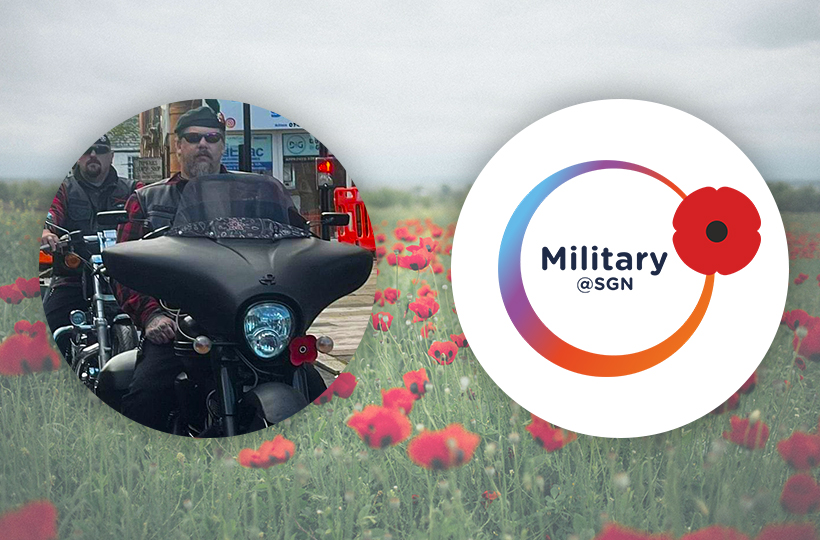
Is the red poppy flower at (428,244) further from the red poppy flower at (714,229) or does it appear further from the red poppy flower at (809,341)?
the red poppy flower at (809,341)

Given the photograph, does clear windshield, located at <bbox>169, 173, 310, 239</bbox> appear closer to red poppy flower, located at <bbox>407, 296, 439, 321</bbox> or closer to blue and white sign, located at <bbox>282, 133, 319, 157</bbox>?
blue and white sign, located at <bbox>282, 133, 319, 157</bbox>

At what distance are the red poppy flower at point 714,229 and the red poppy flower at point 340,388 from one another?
1.01 metres

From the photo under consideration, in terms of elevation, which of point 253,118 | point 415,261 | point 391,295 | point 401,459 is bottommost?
point 401,459

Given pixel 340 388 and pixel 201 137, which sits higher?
pixel 201 137

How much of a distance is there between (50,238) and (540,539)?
5.45ft

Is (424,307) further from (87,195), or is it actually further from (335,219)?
(87,195)

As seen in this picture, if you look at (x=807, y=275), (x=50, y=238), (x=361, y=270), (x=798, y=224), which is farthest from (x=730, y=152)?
(x=50, y=238)

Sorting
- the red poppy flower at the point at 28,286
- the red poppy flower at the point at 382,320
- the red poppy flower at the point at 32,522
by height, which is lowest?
the red poppy flower at the point at 32,522

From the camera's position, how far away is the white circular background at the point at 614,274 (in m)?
2.05

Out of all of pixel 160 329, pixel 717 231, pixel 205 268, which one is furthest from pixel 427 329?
pixel 717 231

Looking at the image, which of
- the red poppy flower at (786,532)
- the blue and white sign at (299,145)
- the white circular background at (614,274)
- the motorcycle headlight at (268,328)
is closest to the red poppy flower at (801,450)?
the red poppy flower at (786,532)

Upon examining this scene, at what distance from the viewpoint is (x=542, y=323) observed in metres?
2.07

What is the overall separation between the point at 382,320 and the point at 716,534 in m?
1.17

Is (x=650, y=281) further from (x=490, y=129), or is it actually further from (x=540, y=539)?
(x=540, y=539)
